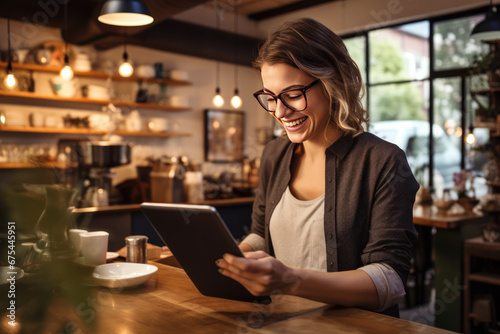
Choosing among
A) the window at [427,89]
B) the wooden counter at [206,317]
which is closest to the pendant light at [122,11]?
the wooden counter at [206,317]

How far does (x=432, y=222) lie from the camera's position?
3582 mm

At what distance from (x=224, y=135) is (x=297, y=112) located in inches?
224

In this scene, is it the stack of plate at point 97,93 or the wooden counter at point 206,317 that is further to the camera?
the stack of plate at point 97,93

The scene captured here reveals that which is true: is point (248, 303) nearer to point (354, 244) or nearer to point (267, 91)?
point (354, 244)

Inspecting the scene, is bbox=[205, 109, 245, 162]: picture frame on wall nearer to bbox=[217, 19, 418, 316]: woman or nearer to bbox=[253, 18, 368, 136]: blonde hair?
bbox=[217, 19, 418, 316]: woman

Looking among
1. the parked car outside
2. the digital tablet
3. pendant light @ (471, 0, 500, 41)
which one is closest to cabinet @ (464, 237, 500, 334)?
pendant light @ (471, 0, 500, 41)

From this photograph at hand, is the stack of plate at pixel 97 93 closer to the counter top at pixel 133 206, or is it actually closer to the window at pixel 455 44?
the counter top at pixel 133 206

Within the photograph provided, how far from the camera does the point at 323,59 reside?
1.42 m

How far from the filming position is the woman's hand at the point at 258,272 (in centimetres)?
101

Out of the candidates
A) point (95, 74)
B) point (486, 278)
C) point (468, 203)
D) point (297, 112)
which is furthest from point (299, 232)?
point (95, 74)

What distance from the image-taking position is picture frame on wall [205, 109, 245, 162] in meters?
6.89

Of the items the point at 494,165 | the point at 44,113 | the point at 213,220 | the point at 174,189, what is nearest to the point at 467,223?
the point at 494,165

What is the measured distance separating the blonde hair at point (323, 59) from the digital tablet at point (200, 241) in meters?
0.60

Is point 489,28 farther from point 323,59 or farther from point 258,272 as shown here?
point 258,272
